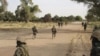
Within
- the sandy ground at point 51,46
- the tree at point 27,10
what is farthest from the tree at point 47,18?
the sandy ground at point 51,46

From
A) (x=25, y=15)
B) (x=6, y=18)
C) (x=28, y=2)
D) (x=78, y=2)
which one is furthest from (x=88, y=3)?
(x=6, y=18)

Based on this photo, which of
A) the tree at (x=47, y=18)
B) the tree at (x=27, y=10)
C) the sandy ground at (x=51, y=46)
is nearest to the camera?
the sandy ground at (x=51, y=46)

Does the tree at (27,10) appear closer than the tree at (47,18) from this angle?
Yes

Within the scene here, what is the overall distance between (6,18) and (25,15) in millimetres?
27504

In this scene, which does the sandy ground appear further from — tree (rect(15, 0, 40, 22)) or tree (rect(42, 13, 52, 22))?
tree (rect(42, 13, 52, 22))

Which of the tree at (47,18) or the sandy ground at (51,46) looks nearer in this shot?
the sandy ground at (51,46)

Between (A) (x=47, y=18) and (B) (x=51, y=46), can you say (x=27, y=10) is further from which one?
(B) (x=51, y=46)

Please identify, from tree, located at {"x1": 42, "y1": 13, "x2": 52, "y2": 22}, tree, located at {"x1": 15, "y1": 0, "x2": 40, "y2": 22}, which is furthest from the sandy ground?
tree, located at {"x1": 42, "y1": 13, "x2": 52, "y2": 22}

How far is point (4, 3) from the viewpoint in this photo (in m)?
59.1

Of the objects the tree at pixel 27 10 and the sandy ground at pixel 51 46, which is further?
the tree at pixel 27 10

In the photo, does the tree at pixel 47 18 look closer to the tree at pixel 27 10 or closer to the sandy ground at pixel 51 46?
the tree at pixel 27 10

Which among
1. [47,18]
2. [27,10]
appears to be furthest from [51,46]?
[47,18]

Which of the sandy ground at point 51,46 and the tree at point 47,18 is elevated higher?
the sandy ground at point 51,46

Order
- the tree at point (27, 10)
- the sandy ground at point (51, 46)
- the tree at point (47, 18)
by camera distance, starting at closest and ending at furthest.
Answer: the sandy ground at point (51, 46)
the tree at point (27, 10)
the tree at point (47, 18)
